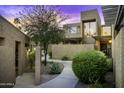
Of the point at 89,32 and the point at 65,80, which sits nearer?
the point at 65,80

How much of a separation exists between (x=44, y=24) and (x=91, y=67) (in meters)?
4.04

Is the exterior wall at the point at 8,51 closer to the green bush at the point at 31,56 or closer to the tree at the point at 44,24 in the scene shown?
Answer: the green bush at the point at 31,56

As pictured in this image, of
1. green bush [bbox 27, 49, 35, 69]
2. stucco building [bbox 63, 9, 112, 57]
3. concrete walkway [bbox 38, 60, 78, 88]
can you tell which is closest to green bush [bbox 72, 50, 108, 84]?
concrete walkway [bbox 38, 60, 78, 88]

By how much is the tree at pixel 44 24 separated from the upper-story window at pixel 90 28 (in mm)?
3897

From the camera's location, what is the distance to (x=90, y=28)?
14.9 metres

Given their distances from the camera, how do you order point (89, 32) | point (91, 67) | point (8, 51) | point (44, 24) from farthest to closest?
1. point (89, 32)
2. point (44, 24)
3. point (8, 51)
4. point (91, 67)

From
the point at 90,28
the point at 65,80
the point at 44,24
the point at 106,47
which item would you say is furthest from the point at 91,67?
the point at 90,28

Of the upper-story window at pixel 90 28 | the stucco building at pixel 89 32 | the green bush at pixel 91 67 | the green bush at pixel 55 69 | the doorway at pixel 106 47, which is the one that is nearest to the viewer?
the green bush at pixel 91 67

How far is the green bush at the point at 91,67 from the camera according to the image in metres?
7.25

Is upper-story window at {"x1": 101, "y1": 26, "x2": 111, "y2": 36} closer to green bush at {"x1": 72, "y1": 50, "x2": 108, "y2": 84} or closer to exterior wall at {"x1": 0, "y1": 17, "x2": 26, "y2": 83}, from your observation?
exterior wall at {"x1": 0, "y1": 17, "x2": 26, "y2": 83}

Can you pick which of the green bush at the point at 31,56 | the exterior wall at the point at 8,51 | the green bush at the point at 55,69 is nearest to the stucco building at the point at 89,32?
the green bush at the point at 31,56

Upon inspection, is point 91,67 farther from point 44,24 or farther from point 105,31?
point 105,31
